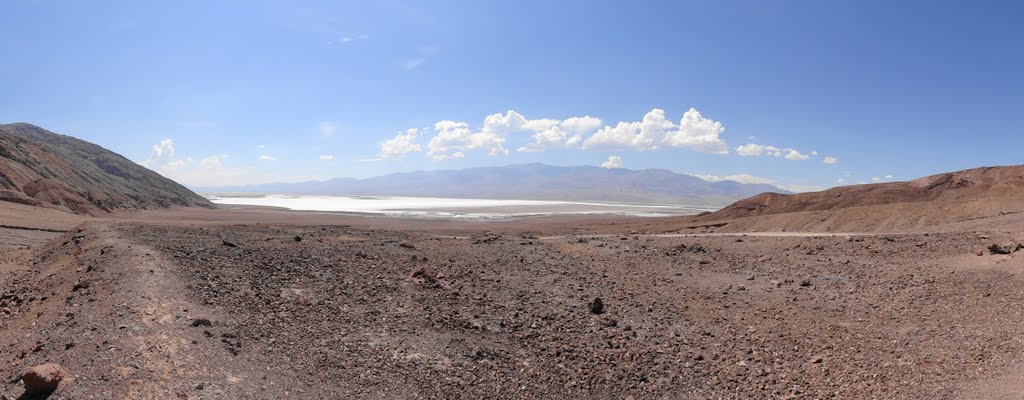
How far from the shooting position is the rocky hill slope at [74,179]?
40.5 m

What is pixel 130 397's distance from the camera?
523 centimetres

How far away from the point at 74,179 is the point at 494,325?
207 ft

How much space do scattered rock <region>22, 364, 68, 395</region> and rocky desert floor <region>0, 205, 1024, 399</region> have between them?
167 millimetres

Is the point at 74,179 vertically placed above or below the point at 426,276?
above

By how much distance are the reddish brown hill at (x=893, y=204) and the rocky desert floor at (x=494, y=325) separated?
13703 millimetres

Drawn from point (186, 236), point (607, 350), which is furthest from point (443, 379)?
point (186, 236)

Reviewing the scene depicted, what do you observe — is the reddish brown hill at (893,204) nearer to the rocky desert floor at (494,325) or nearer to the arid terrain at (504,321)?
the arid terrain at (504,321)

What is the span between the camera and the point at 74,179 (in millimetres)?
54656

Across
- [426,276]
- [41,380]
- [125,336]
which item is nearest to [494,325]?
[426,276]

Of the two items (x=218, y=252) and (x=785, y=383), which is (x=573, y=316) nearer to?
(x=785, y=383)

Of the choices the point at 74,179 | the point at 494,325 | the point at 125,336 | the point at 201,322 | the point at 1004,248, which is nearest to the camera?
the point at 125,336

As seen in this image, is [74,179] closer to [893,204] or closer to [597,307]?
[597,307]

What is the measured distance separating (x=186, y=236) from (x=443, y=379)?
492 inches

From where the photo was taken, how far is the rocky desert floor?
662cm
